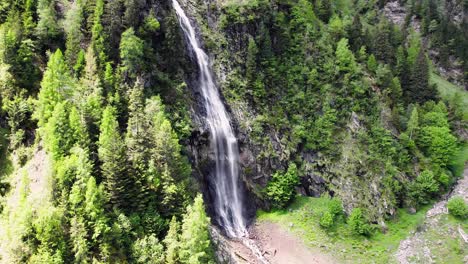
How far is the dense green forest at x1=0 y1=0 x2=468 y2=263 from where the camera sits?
39.0 metres

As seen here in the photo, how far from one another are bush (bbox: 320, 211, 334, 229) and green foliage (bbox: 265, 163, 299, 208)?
5.44m

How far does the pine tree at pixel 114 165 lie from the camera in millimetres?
40062

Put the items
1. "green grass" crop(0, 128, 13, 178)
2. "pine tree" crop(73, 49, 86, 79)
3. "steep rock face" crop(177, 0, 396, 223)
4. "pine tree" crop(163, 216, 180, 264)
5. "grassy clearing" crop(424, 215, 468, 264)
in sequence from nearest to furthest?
"pine tree" crop(163, 216, 180, 264) → "green grass" crop(0, 128, 13, 178) → "pine tree" crop(73, 49, 86, 79) → "grassy clearing" crop(424, 215, 468, 264) → "steep rock face" crop(177, 0, 396, 223)

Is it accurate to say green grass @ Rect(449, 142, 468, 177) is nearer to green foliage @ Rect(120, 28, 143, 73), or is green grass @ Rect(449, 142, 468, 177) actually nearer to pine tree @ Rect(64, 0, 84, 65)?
green foliage @ Rect(120, 28, 143, 73)

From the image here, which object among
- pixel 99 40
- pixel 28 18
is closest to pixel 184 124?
pixel 99 40

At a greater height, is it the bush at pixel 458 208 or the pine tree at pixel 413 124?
the pine tree at pixel 413 124

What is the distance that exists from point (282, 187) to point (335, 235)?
980 cm

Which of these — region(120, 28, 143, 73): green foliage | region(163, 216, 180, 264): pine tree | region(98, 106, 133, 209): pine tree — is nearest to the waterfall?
region(120, 28, 143, 73): green foliage

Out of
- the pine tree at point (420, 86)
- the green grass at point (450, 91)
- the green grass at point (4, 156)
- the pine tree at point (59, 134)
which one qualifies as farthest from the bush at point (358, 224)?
the green grass at point (4, 156)

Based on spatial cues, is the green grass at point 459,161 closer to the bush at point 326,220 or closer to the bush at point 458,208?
the bush at point 458,208

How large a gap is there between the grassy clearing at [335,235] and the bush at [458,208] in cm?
754

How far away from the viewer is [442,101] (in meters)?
82.2

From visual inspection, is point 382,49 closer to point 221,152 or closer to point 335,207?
point 335,207

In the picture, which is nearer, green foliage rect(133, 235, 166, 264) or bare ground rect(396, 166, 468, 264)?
green foliage rect(133, 235, 166, 264)
